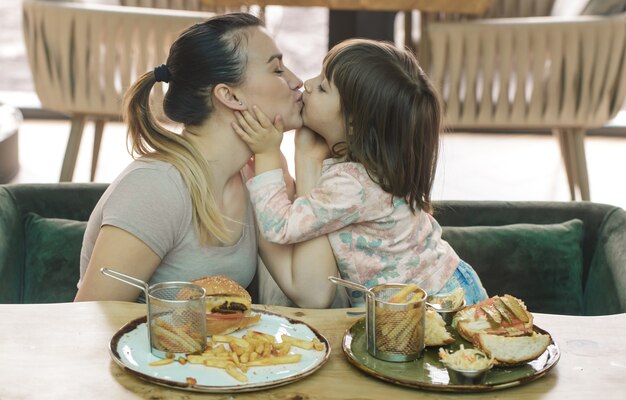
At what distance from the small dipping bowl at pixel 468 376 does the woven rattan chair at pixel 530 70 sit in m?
2.48

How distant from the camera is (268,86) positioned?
6.53 feet

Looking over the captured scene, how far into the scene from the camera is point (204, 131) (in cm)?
201

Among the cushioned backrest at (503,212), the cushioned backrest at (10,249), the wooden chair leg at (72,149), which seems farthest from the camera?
the wooden chair leg at (72,149)

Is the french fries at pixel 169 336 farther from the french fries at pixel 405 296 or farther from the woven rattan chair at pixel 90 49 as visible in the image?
the woven rattan chair at pixel 90 49

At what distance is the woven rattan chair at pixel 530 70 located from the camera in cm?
371

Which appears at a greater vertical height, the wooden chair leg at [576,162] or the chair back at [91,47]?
the chair back at [91,47]

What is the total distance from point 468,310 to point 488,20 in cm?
250

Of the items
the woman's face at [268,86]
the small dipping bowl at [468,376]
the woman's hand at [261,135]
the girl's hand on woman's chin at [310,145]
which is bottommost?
the small dipping bowl at [468,376]

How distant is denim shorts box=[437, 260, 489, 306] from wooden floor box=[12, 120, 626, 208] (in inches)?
73.6

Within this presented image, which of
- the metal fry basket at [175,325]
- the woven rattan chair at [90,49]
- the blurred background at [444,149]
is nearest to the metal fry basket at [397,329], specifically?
the metal fry basket at [175,325]

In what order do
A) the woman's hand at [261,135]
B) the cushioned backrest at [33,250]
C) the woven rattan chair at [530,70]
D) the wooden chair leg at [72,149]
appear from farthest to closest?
the wooden chair leg at [72,149] → the woven rattan chair at [530,70] → the cushioned backrest at [33,250] → the woman's hand at [261,135]

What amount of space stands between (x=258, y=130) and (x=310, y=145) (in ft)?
0.48

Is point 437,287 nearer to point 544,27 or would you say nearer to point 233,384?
point 233,384

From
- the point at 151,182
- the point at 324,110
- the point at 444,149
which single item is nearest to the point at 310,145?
the point at 324,110
